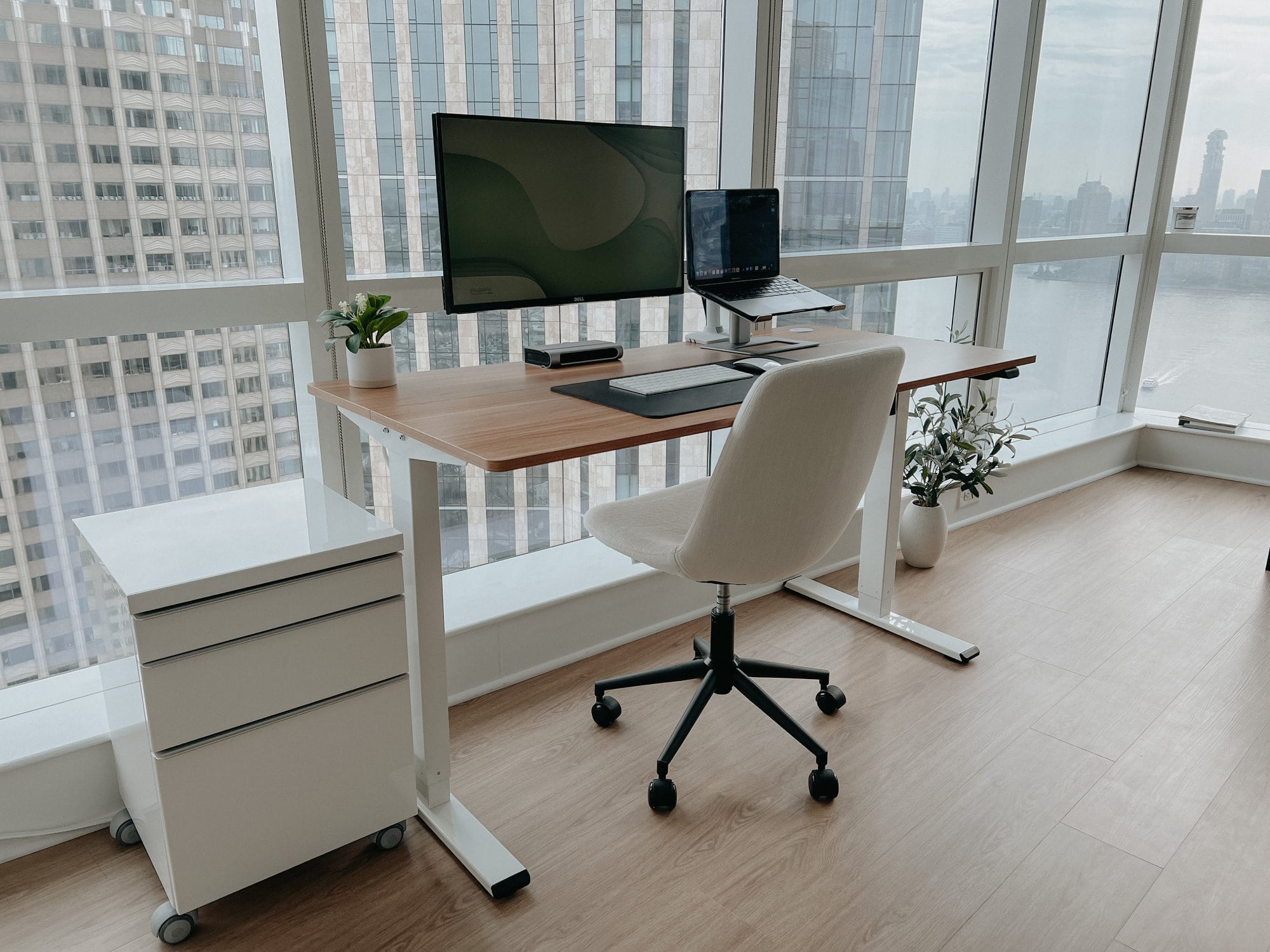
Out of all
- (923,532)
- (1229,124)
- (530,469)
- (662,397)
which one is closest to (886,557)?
(923,532)

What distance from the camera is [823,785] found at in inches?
77.3

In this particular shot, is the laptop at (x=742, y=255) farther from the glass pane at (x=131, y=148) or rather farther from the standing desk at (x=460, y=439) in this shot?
the glass pane at (x=131, y=148)

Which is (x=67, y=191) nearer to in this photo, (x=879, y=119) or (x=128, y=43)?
(x=128, y=43)

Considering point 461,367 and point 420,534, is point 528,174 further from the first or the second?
point 420,534

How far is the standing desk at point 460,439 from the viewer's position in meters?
1.58

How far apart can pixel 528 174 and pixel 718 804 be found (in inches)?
54.3

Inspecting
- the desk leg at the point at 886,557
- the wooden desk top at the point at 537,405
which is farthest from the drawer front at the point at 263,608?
the desk leg at the point at 886,557

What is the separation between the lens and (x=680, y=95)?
2.73 meters

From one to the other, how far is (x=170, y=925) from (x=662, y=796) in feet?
2.97

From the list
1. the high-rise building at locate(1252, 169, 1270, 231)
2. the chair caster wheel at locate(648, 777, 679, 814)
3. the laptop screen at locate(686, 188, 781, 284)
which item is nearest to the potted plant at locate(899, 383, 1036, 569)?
the laptop screen at locate(686, 188, 781, 284)

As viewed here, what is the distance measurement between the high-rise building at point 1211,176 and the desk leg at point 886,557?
2692 millimetres

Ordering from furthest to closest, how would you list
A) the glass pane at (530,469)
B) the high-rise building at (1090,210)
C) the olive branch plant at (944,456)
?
the high-rise building at (1090,210) → the olive branch plant at (944,456) → the glass pane at (530,469)

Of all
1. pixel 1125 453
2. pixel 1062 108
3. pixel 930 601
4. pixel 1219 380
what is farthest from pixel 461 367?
pixel 1219 380

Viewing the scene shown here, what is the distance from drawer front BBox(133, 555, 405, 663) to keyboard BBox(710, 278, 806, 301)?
1.13 meters
